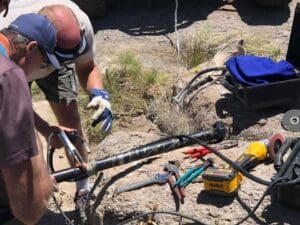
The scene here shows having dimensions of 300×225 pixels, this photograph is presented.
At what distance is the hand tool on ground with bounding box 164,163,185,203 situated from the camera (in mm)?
3115

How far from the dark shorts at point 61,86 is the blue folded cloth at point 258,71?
933mm

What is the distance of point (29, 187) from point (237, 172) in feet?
3.72

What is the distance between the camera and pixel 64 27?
108 inches

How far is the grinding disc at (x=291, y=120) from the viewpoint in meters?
3.65

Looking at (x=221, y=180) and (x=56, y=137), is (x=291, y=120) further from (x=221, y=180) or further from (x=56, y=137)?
(x=56, y=137)

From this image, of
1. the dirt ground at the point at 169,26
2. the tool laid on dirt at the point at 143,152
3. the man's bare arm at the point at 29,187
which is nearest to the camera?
the man's bare arm at the point at 29,187

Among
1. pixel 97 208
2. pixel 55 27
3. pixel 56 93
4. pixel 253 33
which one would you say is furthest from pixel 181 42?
pixel 55 27

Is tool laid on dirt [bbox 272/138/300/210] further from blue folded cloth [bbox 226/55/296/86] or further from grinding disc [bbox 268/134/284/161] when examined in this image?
blue folded cloth [bbox 226/55/296/86]

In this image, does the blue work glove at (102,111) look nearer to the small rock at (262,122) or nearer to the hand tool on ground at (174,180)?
the hand tool on ground at (174,180)

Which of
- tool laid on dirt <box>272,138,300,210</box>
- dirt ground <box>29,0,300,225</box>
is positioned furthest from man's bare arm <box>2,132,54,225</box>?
dirt ground <box>29,0,300,225</box>


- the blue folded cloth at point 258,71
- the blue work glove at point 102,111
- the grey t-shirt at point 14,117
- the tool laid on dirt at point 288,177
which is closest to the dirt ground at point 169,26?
the blue folded cloth at point 258,71

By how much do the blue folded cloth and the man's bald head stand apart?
3.98 feet

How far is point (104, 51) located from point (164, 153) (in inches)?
104

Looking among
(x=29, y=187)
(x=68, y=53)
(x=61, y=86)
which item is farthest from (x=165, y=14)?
(x=29, y=187)
